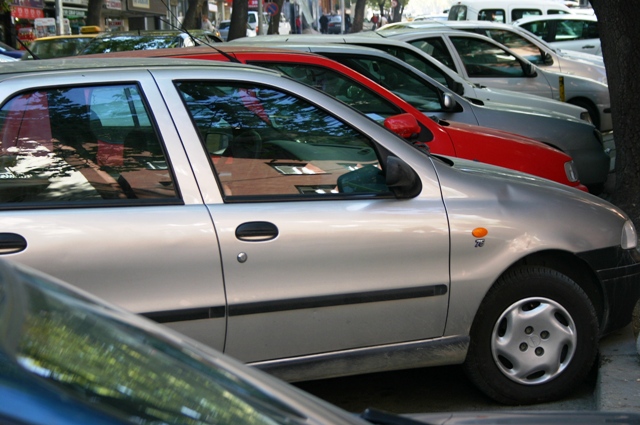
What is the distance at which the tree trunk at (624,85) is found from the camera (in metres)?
7.00

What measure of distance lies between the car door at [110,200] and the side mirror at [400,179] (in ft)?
2.79

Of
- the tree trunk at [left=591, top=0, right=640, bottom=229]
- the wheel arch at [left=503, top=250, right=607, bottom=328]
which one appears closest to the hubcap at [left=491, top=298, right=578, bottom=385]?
the wheel arch at [left=503, top=250, right=607, bottom=328]

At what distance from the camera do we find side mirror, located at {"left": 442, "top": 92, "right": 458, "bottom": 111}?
25.1ft

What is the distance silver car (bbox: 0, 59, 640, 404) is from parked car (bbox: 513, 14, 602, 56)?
16347mm

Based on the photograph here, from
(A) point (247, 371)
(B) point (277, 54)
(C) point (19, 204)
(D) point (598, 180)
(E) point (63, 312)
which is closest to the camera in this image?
(E) point (63, 312)

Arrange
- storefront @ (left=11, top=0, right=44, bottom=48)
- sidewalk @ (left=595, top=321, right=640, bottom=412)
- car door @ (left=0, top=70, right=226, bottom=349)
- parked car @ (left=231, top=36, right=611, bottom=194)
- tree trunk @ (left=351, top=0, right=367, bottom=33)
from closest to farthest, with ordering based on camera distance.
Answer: car door @ (left=0, top=70, right=226, bottom=349), sidewalk @ (left=595, top=321, right=640, bottom=412), parked car @ (left=231, top=36, right=611, bottom=194), storefront @ (left=11, top=0, right=44, bottom=48), tree trunk @ (left=351, top=0, right=367, bottom=33)

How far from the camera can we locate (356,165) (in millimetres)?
4246

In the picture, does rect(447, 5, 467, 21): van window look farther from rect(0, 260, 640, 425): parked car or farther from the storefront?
rect(0, 260, 640, 425): parked car

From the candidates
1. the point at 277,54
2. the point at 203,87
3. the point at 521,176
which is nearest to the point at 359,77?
the point at 277,54

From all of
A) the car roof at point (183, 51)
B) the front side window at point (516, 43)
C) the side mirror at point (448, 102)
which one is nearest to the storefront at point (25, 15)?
the front side window at point (516, 43)

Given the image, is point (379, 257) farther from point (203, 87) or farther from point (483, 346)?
point (203, 87)

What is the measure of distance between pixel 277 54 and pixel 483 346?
305cm

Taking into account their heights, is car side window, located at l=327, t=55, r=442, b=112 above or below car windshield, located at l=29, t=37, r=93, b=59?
above

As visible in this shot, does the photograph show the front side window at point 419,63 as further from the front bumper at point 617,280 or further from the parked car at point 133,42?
the front bumper at point 617,280
